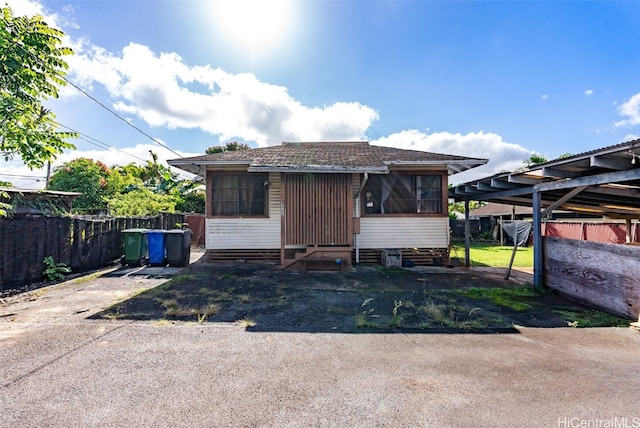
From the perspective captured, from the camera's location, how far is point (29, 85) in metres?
4.17

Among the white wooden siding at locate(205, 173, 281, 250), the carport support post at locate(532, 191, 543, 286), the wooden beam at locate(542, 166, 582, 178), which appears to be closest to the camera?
the wooden beam at locate(542, 166, 582, 178)

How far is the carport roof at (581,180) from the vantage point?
406cm

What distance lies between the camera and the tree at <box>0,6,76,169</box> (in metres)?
3.80

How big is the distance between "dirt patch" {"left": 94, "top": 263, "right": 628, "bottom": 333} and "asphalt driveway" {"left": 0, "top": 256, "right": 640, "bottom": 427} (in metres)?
0.33

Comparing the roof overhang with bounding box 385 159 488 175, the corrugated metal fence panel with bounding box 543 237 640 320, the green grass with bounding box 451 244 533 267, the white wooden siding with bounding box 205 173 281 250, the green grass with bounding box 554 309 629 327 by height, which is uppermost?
the roof overhang with bounding box 385 159 488 175

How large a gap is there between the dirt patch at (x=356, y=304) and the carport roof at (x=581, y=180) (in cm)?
225

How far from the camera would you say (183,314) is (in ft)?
14.1

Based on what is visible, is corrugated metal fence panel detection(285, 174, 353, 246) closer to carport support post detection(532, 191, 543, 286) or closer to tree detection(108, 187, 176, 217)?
carport support post detection(532, 191, 543, 286)

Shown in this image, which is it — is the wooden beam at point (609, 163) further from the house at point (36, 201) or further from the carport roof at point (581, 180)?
the house at point (36, 201)

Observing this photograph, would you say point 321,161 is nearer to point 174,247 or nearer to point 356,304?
point 356,304

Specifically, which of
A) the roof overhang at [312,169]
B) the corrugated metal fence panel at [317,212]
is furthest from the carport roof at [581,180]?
the corrugated metal fence panel at [317,212]

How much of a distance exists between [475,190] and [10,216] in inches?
443

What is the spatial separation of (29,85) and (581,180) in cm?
948
